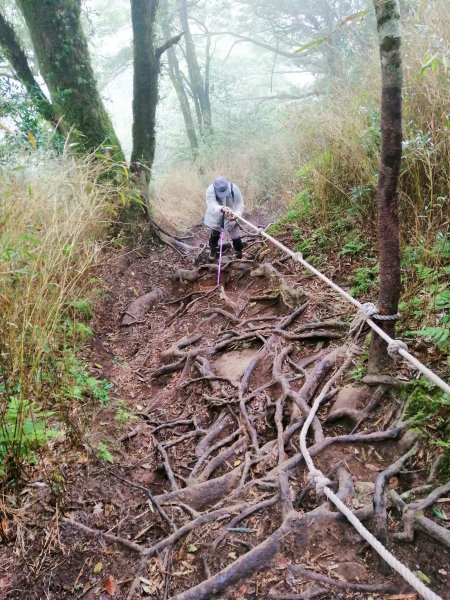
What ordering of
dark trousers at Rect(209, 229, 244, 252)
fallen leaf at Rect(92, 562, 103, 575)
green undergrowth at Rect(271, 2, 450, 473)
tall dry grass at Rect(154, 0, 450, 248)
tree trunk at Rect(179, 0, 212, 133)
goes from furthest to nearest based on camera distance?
1. tree trunk at Rect(179, 0, 212, 133)
2. dark trousers at Rect(209, 229, 244, 252)
3. tall dry grass at Rect(154, 0, 450, 248)
4. green undergrowth at Rect(271, 2, 450, 473)
5. fallen leaf at Rect(92, 562, 103, 575)

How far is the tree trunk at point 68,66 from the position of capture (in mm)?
5945

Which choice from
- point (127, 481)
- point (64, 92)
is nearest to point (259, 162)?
point (64, 92)

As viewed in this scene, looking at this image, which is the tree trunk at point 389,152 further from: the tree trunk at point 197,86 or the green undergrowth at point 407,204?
the tree trunk at point 197,86

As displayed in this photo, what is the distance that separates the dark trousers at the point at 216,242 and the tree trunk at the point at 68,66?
1804 mm

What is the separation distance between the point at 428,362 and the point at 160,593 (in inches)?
69.7

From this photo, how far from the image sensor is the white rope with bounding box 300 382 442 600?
115 cm

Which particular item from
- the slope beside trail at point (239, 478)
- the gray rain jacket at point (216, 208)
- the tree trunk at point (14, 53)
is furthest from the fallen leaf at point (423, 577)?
the tree trunk at point (14, 53)

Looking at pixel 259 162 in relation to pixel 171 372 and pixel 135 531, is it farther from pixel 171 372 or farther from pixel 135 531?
pixel 135 531

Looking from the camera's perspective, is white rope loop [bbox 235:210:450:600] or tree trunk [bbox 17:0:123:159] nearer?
white rope loop [bbox 235:210:450:600]

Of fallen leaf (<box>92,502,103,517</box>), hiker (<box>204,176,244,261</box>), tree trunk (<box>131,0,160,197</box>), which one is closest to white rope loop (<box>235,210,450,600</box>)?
fallen leaf (<box>92,502,103,517</box>)

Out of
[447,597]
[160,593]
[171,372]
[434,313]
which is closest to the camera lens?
[447,597]

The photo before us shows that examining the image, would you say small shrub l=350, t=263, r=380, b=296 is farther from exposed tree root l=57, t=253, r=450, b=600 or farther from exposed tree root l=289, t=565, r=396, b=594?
exposed tree root l=289, t=565, r=396, b=594

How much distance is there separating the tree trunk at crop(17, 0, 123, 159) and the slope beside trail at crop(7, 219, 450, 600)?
3870 millimetres

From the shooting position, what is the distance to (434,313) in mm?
2646
